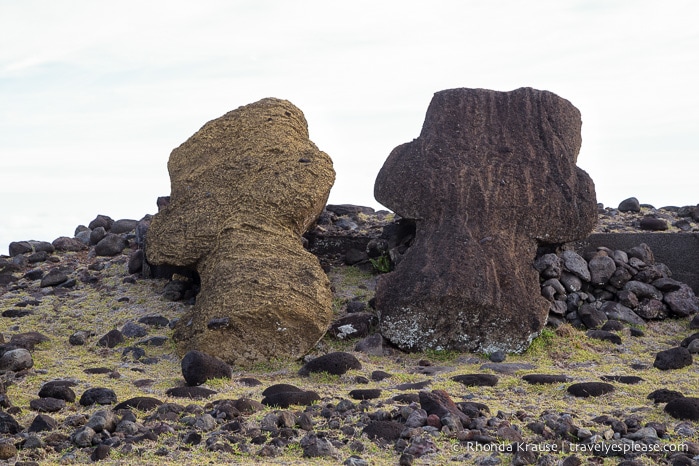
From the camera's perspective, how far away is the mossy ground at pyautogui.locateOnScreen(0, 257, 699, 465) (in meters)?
5.57

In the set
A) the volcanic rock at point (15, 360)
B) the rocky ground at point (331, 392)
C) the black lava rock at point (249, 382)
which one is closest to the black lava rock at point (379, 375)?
the rocky ground at point (331, 392)

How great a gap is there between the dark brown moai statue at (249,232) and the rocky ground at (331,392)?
0.37 m

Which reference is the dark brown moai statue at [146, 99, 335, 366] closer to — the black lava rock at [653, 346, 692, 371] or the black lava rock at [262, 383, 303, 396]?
the black lava rock at [262, 383, 303, 396]

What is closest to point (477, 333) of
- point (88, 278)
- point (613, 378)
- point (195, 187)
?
point (613, 378)

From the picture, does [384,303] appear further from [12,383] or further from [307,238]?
[12,383]

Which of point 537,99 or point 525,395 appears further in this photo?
point 537,99

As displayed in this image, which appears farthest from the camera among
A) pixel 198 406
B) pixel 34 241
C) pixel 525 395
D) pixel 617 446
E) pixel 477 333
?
pixel 34 241

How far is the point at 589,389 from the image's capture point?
7008 millimetres

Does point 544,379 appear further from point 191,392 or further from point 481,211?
point 191,392

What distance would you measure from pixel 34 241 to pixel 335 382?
7849 mm

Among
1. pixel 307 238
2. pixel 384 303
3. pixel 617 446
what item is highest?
pixel 307 238

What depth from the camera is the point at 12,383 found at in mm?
7535

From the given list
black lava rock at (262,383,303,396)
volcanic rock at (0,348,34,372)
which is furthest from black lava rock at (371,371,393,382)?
volcanic rock at (0,348,34,372)

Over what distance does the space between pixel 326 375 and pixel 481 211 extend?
10.6ft
